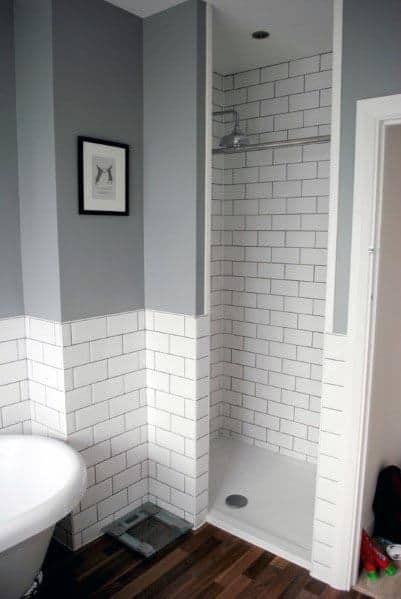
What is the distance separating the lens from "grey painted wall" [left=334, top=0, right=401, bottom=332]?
192 centimetres

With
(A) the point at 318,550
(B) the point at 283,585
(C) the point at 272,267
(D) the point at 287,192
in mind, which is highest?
(D) the point at 287,192

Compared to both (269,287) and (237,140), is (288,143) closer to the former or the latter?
(237,140)

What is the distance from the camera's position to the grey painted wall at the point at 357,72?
192 centimetres

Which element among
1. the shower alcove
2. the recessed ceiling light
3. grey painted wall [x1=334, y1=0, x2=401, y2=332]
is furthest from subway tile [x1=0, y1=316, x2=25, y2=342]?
the recessed ceiling light

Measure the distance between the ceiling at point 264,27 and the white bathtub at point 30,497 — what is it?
2229mm

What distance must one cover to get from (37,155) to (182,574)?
2189 millimetres

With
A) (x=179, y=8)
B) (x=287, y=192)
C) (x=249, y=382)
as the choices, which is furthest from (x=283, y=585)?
(x=179, y=8)

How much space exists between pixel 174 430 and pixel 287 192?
1.76 metres

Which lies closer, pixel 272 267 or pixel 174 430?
pixel 174 430

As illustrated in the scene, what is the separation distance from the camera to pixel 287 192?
3.32 meters

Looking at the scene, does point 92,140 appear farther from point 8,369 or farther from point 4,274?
point 8,369

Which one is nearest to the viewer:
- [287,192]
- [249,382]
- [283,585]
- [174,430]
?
[283,585]

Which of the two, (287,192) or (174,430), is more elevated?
(287,192)

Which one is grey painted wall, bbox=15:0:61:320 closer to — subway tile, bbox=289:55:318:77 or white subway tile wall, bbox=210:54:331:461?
white subway tile wall, bbox=210:54:331:461
